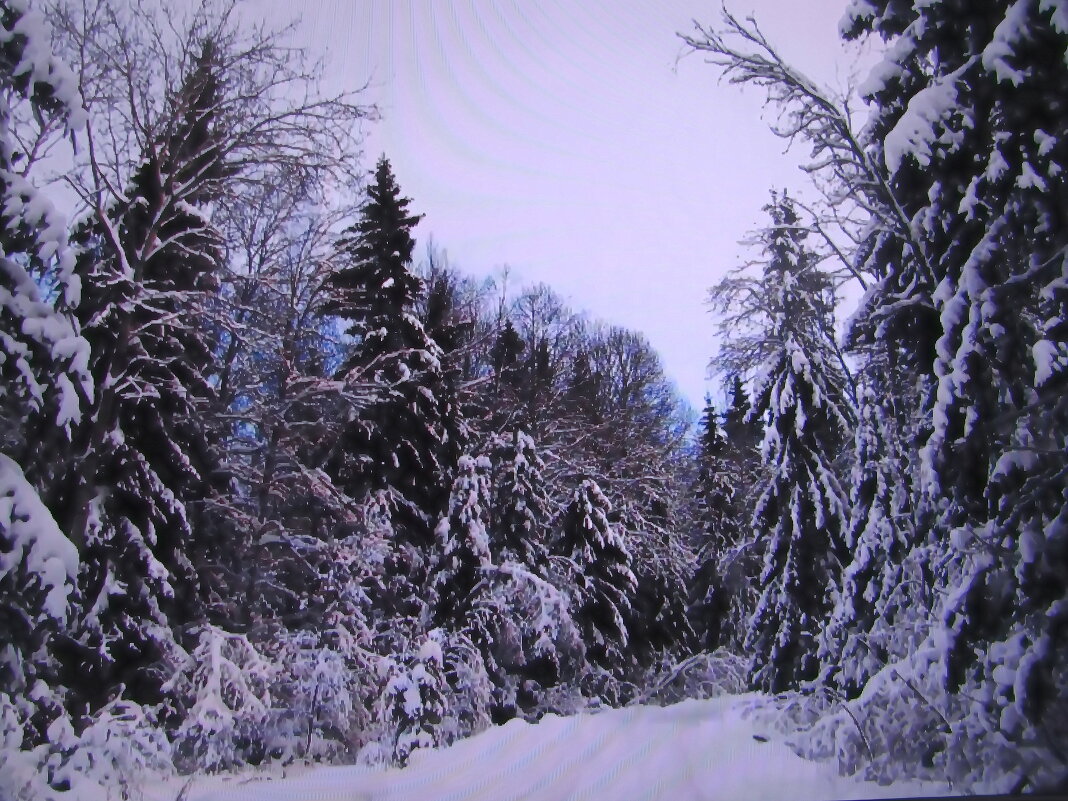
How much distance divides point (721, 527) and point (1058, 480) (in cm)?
1668

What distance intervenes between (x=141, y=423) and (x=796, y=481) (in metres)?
11.3

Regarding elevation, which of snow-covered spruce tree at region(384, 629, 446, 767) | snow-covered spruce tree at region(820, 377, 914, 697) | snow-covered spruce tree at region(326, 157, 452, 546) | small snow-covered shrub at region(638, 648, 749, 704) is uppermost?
snow-covered spruce tree at region(326, 157, 452, 546)

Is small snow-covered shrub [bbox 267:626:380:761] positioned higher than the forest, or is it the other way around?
the forest

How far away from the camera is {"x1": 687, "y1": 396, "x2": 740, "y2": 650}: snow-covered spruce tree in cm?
1962

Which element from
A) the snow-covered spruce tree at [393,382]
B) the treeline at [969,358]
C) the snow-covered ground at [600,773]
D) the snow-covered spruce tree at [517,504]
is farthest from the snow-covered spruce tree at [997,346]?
the snow-covered spruce tree at [517,504]

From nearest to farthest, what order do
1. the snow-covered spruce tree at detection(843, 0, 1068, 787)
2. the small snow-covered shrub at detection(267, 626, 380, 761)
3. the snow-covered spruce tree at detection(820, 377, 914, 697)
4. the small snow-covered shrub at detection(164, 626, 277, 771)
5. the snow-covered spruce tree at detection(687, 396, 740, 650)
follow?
the snow-covered spruce tree at detection(843, 0, 1068, 787), the small snow-covered shrub at detection(164, 626, 277, 771), the snow-covered spruce tree at detection(820, 377, 914, 697), the small snow-covered shrub at detection(267, 626, 380, 761), the snow-covered spruce tree at detection(687, 396, 740, 650)

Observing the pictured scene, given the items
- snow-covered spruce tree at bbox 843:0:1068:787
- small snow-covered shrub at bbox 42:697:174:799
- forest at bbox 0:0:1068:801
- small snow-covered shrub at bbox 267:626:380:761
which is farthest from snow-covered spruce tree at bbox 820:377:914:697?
small snow-covered shrub at bbox 42:697:174:799

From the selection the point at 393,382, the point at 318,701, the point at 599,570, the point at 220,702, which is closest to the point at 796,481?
the point at 599,570

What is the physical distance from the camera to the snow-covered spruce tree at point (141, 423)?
702cm

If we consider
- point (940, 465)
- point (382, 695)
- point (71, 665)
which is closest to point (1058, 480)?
point (940, 465)

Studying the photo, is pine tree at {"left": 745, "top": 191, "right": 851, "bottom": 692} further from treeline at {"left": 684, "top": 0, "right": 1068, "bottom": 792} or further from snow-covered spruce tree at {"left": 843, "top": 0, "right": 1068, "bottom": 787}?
snow-covered spruce tree at {"left": 843, "top": 0, "right": 1068, "bottom": 787}

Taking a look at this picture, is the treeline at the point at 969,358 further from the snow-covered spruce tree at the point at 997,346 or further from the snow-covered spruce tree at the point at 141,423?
the snow-covered spruce tree at the point at 141,423

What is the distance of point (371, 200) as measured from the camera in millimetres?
13922

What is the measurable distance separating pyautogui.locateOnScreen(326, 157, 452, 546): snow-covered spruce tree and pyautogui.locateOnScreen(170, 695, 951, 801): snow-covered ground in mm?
6384
